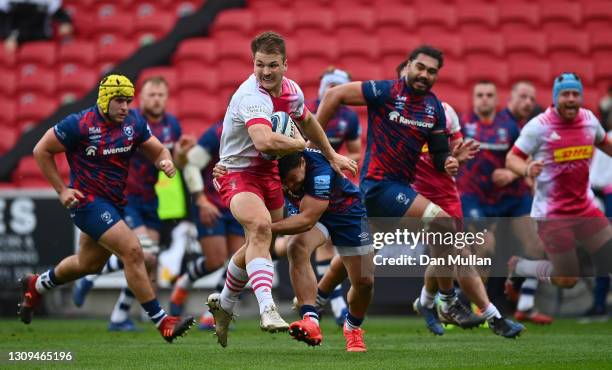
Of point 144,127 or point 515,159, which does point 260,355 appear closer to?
point 144,127

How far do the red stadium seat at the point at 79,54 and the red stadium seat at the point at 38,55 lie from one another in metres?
0.17

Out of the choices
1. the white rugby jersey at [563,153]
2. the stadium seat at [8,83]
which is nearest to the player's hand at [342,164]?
the white rugby jersey at [563,153]

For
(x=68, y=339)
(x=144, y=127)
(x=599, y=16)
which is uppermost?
(x=599, y=16)

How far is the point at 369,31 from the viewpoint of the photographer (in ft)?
57.7

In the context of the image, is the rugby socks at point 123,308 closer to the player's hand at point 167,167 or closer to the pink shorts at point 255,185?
the player's hand at point 167,167

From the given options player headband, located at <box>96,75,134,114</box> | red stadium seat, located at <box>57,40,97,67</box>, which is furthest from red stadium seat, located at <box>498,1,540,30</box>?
player headband, located at <box>96,75,134,114</box>

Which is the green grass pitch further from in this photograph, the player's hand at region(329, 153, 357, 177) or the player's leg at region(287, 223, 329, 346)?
the player's hand at region(329, 153, 357, 177)

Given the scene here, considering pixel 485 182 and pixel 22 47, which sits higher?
pixel 22 47

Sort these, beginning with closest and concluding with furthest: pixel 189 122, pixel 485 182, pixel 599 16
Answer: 1. pixel 485 182
2. pixel 189 122
3. pixel 599 16

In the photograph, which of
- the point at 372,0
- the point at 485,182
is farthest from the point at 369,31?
the point at 485,182

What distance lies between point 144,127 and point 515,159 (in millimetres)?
3452

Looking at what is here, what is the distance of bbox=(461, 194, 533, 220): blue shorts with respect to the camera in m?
12.8

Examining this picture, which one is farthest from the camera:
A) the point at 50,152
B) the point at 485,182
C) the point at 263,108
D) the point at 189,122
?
the point at 189,122

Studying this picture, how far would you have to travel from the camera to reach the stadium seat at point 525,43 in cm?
1714
